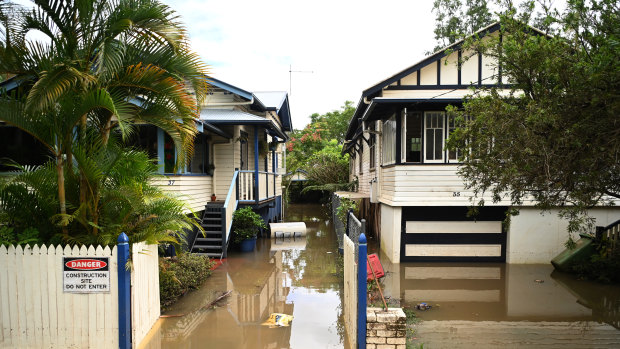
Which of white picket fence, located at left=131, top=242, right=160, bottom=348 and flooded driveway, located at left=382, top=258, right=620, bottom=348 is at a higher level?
white picket fence, located at left=131, top=242, right=160, bottom=348

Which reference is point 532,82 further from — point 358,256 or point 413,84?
point 413,84

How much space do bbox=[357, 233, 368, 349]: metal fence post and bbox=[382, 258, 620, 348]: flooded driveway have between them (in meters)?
1.13

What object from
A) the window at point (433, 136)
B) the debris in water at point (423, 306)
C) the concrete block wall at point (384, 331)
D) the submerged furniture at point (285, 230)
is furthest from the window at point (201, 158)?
the concrete block wall at point (384, 331)

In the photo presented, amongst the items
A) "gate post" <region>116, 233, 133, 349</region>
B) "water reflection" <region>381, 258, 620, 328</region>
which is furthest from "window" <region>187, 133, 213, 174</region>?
"gate post" <region>116, 233, 133, 349</region>

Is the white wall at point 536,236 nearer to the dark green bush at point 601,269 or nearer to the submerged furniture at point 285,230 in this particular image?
the dark green bush at point 601,269

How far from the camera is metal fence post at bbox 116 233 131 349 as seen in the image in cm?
484

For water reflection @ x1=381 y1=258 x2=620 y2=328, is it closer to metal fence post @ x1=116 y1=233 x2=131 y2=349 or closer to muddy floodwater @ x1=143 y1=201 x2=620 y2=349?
muddy floodwater @ x1=143 y1=201 x2=620 y2=349

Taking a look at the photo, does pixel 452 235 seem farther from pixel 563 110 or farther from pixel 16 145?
pixel 16 145

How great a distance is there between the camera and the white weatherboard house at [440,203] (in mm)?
10133

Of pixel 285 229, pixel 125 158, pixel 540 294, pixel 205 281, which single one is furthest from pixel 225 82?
pixel 540 294

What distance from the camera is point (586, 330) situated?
606 cm

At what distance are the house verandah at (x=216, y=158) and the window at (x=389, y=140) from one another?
3.60 meters

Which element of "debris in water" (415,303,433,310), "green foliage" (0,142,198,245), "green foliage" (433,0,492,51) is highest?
"green foliage" (433,0,492,51)

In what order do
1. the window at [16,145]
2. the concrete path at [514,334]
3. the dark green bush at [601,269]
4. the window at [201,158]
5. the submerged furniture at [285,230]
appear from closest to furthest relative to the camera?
the concrete path at [514,334] → the dark green bush at [601,269] → the window at [16,145] → the window at [201,158] → the submerged furniture at [285,230]
